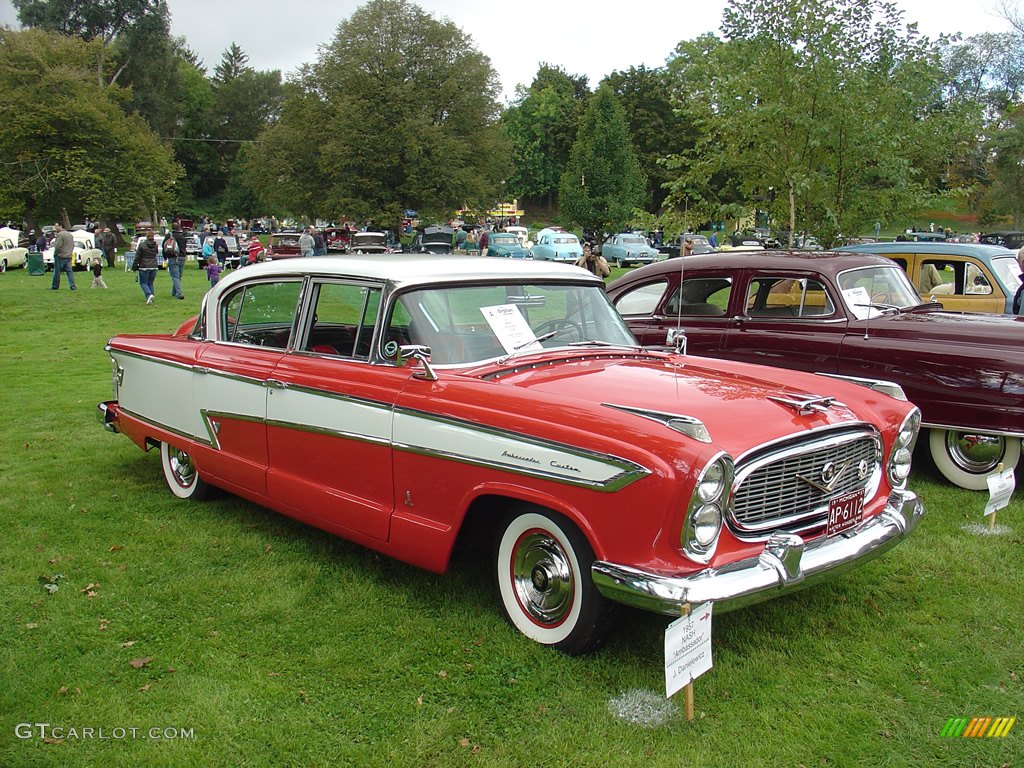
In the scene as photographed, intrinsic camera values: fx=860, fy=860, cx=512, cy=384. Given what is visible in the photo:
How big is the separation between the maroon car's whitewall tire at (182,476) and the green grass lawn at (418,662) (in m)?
0.29

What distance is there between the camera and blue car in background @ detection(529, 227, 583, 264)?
126 feet

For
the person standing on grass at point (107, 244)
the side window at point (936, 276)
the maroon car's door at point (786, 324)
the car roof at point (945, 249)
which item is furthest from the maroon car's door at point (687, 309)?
the person standing on grass at point (107, 244)

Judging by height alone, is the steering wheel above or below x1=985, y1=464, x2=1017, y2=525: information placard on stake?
above

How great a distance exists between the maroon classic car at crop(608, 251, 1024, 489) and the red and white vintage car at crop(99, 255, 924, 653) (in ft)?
4.67

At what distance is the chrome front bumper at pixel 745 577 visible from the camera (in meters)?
3.34

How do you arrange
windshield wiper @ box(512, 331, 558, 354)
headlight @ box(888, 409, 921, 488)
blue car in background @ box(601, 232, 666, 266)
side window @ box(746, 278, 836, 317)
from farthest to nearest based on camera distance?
blue car in background @ box(601, 232, 666, 266), side window @ box(746, 278, 836, 317), windshield wiper @ box(512, 331, 558, 354), headlight @ box(888, 409, 921, 488)

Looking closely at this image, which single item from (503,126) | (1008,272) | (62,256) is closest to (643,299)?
(1008,272)

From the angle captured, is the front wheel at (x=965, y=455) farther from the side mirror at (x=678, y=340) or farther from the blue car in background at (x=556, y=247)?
the blue car in background at (x=556, y=247)

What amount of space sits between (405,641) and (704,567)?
60.8 inches

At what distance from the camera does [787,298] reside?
750cm

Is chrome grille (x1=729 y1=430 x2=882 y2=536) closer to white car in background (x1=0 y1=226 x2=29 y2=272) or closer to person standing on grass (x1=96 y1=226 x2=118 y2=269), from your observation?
person standing on grass (x1=96 y1=226 x2=118 y2=269)

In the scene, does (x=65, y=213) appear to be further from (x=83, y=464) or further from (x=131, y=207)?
(x=83, y=464)

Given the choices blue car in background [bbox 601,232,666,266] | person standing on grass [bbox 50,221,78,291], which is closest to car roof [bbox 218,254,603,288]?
Answer: person standing on grass [bbox 50,221,78,291]

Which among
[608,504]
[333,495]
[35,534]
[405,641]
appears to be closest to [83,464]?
[35,534]
